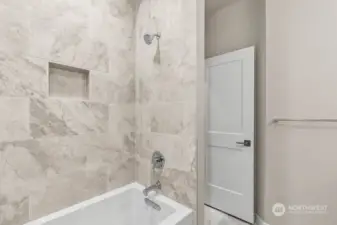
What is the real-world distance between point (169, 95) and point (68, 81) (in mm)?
778

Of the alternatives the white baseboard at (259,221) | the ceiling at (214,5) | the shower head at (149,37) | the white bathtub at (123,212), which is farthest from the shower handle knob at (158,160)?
the ceiling at (214,5)

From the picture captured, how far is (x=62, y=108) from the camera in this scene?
1539 millimetres

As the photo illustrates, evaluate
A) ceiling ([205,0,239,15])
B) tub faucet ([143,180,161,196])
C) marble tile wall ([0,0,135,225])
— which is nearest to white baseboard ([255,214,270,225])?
tub faucet ([143,180,161,196])

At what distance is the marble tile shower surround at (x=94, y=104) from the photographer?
1.31 m

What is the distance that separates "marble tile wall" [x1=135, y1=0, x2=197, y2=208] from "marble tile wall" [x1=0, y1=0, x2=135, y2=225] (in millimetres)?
114

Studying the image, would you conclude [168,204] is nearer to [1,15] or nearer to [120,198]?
[120,198]

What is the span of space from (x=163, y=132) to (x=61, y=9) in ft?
3.87

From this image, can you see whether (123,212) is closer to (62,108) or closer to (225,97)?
(62,108)

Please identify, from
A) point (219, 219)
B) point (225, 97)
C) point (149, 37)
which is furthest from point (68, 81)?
point (219, 219)

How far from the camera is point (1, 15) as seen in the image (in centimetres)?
124

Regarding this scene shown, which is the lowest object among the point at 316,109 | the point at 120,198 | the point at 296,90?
the point at 120,198

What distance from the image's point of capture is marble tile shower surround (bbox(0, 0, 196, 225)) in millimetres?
1307

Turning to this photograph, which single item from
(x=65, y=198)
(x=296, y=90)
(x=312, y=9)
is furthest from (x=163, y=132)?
(x=312, y=9)

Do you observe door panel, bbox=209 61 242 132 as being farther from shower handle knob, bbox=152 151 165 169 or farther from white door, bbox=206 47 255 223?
shower handle knob, bbox=152 151 165 169
